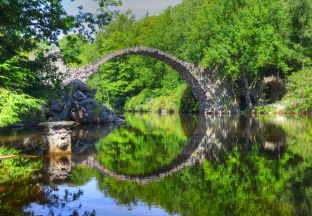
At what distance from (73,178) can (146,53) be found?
1261 inches

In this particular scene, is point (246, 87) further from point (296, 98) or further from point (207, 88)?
point (296, 98)

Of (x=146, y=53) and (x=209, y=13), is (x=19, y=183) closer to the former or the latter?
(x=146, y=53)

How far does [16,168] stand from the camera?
34.4 ft

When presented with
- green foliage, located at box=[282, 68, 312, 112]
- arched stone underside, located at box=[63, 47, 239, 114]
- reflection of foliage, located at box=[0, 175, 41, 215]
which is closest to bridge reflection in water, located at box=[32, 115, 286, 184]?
reflection of foliage, located at box=[0, 175, 41, 215]

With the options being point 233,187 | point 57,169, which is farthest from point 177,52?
point 233,187

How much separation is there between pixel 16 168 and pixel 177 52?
44.4 m

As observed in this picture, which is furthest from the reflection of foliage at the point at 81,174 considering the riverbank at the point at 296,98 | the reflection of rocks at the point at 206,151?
the riverbank at the point at 296,98

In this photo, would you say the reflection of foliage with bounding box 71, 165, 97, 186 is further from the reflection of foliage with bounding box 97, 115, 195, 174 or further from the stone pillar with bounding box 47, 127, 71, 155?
the stone pillar with bounding box 47, 127, 71, 155

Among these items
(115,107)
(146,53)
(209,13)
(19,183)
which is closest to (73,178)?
(19,183)

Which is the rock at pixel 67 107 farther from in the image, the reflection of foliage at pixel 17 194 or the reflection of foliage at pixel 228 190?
the reflection of foliage at pixel 17 194

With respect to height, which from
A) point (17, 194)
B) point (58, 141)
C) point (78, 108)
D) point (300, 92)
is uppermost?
point (300, 92)

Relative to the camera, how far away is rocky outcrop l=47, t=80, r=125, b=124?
30.3 m

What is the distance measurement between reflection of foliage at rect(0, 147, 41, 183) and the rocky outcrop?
1811 cm

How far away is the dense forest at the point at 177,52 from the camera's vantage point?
13781 mm
